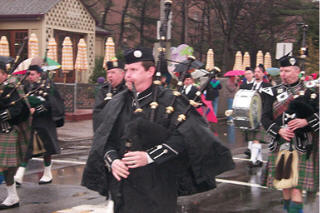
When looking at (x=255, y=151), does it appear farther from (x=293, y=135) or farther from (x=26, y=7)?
(x=26, y=7)

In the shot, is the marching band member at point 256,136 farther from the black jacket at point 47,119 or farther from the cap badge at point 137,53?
the cap badge at point 137,53

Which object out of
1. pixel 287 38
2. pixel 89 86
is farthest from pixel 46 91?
pixel 287 38

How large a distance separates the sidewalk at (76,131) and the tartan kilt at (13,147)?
21.5 ft

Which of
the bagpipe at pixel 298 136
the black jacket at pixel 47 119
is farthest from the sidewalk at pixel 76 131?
the bagpipe at pixel 298 136

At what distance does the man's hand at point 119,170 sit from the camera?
11.8 ft

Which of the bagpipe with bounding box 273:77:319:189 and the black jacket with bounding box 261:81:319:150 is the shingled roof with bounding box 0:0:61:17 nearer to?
the black jacket with bounding box 261:81:319:150

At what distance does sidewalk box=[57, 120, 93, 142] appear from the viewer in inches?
534

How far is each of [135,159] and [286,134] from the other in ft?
8.19

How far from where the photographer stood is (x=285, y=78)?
228 inches

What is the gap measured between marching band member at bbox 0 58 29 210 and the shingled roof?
54.7ft

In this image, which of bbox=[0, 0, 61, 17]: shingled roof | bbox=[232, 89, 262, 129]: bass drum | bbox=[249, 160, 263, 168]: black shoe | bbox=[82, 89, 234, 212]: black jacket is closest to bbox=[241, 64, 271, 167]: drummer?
bbox=[249, 160, 263, 168]: black shoe

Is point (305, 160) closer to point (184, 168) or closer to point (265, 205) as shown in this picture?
point (265, 205)

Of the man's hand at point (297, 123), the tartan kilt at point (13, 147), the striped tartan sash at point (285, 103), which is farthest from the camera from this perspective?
the tartan kilt at point (13, 147)

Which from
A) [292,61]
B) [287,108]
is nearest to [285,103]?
[287,108]
